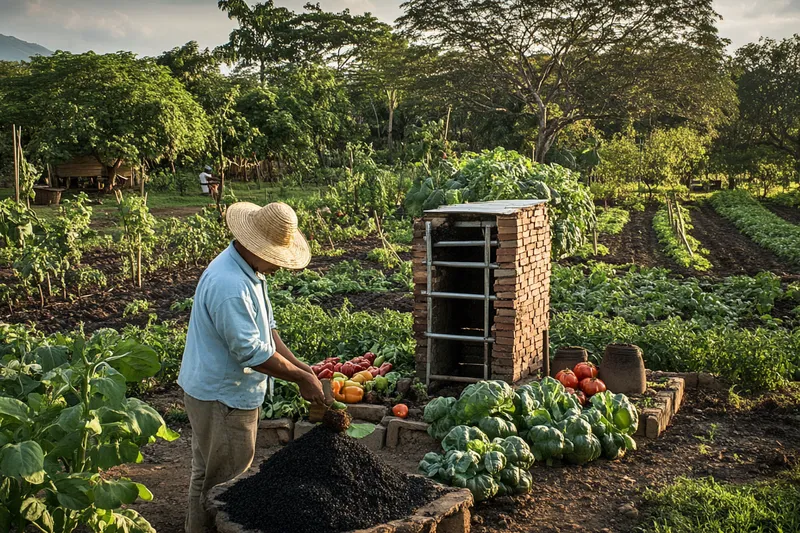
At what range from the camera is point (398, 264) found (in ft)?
44.9

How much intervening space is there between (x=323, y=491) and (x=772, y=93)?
42.0m

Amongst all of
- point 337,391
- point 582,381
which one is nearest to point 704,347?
point 582,381

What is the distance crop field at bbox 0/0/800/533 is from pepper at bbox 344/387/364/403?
80mm

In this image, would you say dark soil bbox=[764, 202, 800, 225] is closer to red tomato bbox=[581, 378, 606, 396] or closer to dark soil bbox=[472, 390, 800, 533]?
dark soil bbox=[472, 390, 800, 533]

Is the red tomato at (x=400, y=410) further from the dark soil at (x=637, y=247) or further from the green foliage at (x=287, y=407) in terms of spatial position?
the dark soil at (x=637, y=247)

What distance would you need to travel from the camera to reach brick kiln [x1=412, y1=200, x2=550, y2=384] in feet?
21.8

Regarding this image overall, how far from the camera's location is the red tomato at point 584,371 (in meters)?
6.71

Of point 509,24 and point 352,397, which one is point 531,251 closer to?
point 352,397

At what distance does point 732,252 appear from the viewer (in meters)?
17.4

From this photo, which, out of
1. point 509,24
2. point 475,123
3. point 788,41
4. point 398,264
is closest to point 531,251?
point 398,264

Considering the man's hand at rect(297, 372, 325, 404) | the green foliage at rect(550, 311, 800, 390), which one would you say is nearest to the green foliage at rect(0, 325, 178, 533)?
the man's hand at rect(297, 372, 325, 404)

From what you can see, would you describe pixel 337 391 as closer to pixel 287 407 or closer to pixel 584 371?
pixel 287 407

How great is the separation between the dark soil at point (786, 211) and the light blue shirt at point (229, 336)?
2454 cm

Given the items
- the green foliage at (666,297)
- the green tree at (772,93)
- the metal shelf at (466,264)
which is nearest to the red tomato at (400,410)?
the metal shelf at (466,264)
